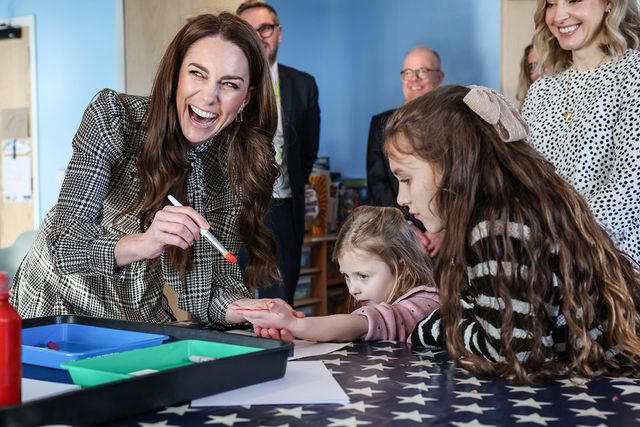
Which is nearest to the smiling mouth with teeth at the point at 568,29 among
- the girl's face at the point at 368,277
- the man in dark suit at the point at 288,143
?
the girl's face at the point at 368,277

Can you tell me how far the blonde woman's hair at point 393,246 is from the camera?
2.05 meters

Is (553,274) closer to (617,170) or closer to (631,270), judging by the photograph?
(631,270)

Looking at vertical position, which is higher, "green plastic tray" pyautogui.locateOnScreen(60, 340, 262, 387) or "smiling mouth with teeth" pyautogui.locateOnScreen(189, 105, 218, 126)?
"smiling mouth with teeth" pyautogui.locateOnScreen(189, 105, 218, 126)

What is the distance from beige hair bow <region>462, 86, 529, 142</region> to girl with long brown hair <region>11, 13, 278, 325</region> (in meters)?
0.61

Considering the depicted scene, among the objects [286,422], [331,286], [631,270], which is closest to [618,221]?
[631,270]

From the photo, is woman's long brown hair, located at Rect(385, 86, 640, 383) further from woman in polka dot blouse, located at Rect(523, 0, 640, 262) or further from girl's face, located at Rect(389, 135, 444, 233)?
woman in polka dot blouse, located at Rect(523, 0, 640, 262)

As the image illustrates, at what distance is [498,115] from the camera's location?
49.5 inches

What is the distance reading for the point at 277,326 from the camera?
1437 millimetres

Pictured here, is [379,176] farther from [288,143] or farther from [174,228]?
[174,228]

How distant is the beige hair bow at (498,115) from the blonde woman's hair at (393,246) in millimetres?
813

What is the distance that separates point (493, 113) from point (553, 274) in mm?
268

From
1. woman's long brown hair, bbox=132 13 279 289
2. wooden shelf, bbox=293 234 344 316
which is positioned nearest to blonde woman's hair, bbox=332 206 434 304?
woman's long brown hair, bbox=132 13 279 289

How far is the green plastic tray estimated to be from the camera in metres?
0.99

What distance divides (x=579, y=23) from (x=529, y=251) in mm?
1049
